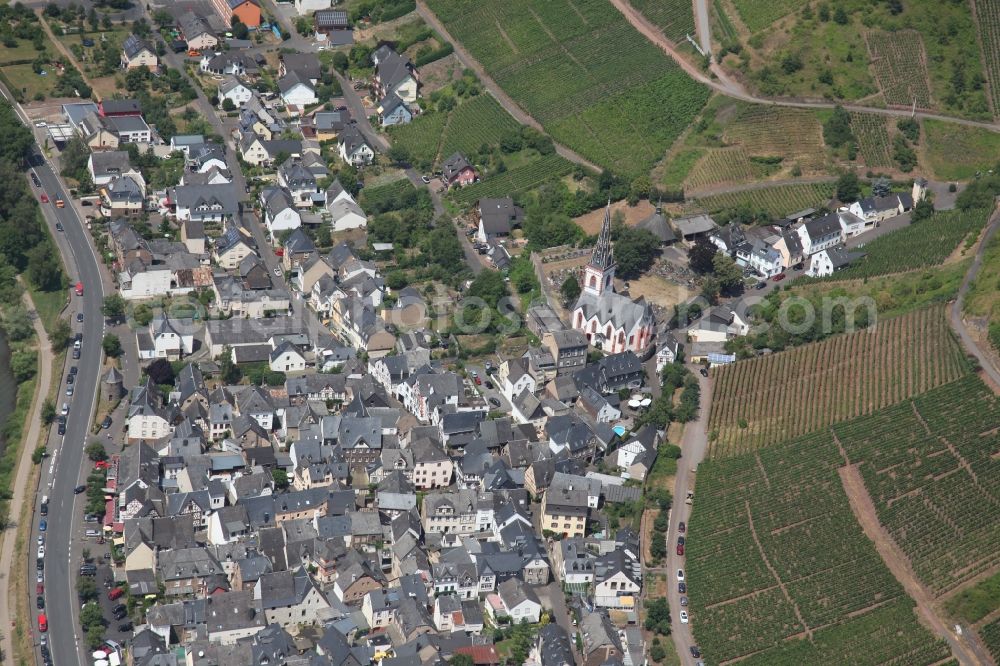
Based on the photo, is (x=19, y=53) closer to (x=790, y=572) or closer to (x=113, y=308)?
(x=113, y=308)

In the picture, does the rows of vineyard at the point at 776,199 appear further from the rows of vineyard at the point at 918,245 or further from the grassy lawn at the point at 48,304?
the grassy lawn at the point at 48,304

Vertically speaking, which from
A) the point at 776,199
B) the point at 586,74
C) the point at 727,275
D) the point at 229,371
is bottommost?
the point at 229,371

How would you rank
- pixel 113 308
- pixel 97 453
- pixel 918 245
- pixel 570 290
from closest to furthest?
1. pixel 97 453
2. pixel 113 308
3. pixel 570 290
4. pixel 918 245

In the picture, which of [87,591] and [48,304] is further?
[48,304]

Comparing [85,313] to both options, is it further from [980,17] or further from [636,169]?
[980,17]

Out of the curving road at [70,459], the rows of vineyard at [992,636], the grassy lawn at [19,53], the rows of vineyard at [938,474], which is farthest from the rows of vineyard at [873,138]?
the grassy lawn at [19,53]

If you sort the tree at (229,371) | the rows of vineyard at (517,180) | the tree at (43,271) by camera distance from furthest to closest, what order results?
1. the rows of vineyard at (517,180)
2. the tree at (43,271)
3. the tree at (229,371)

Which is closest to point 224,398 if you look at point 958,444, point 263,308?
point 263,308

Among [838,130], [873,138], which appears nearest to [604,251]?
[838,130]
